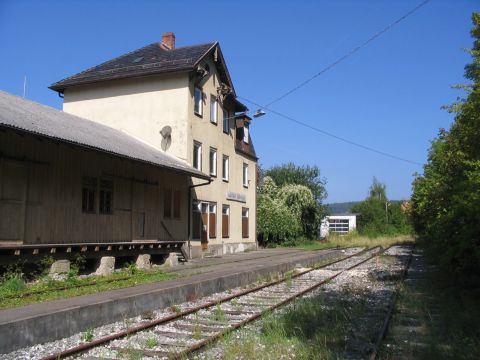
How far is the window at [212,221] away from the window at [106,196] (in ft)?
27.4

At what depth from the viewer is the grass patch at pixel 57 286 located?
32.7ft

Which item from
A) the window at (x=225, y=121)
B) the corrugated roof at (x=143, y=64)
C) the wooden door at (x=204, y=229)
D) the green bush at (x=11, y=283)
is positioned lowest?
the green bush at (x=11, y=283)

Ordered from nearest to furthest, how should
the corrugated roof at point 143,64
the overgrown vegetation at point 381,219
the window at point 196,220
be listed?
the corrugated roof at point 143,64, the window at point 196,220, the overgrown vegetation at point 381,219

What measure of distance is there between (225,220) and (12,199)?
1478 centimetres

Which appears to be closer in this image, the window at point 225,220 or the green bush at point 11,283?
the green bush at point 11,283

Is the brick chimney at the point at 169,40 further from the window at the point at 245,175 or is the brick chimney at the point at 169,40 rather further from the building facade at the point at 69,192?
the building facade at the point at 69,192

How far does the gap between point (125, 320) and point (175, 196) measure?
487 inches

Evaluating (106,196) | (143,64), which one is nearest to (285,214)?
(143,64)

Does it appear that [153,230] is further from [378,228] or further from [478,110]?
[378,228]

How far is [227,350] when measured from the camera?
6.63 metres

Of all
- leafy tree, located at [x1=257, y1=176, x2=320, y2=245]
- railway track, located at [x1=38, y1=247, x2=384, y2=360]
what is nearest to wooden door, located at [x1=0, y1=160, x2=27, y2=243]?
railway track, located at [x1=38, y1=247, x2=384, y2=360]

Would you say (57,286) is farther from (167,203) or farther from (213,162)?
(213,162)

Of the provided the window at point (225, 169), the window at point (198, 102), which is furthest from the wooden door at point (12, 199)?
the window at point (225, 169)

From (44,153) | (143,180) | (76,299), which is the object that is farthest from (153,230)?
(76,299)
